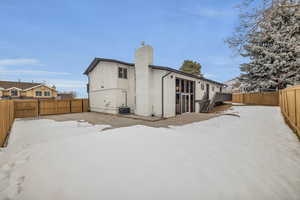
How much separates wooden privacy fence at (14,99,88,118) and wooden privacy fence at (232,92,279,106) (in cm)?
2026

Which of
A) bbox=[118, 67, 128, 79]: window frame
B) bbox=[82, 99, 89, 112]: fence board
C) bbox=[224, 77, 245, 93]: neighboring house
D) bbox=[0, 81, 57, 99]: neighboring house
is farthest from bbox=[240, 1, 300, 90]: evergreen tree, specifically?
bbox=[0, 81, 57, 99]: neighboring house

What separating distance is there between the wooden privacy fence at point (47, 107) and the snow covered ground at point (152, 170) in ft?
35.7

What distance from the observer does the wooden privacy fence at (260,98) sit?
1415cm

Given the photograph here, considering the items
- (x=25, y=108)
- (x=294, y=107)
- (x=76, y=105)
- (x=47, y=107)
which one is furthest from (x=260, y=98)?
(x=25, y=108)

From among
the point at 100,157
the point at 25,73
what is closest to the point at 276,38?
the point at 100,157

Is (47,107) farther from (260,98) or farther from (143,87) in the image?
(260,98)

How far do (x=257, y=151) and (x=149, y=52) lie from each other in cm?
902

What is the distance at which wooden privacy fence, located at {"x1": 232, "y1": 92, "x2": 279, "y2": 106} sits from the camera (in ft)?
46.4

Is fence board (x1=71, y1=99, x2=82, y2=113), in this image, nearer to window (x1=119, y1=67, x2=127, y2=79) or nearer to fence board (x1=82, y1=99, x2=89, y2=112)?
fence board (x1=82, y1=99, x2=89, y2=112)

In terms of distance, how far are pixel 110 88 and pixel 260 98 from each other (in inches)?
673

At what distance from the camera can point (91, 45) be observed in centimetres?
2191

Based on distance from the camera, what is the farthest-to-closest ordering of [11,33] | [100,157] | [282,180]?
1. [11,33]
2. [100,157]
3. [282,180]

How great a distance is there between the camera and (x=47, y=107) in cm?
1288

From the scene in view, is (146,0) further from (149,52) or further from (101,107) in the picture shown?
(101,107)
